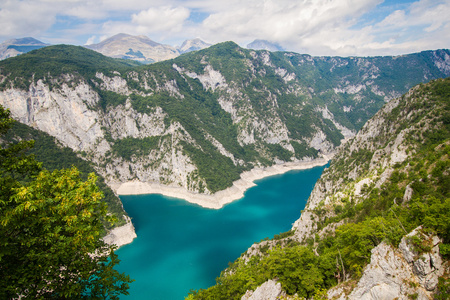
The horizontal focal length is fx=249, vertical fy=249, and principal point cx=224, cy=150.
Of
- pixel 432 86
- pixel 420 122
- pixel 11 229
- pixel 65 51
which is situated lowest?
pixel 11 229

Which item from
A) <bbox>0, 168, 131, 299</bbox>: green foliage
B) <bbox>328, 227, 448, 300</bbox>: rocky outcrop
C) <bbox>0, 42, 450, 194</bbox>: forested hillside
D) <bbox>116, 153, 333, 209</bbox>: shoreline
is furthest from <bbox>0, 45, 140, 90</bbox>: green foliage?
<bbox>328, 227, 448, 300</bbox>: rocky outcrop

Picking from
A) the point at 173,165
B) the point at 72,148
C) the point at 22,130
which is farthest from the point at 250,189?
the point at 22,130

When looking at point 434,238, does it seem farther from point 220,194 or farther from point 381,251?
point 220,194

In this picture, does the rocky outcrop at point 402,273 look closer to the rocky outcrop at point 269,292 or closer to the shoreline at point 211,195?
the rocky outcrop at point 269,292

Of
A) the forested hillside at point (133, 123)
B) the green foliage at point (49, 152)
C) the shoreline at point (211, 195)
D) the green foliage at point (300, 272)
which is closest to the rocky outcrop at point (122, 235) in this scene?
the green foliage at point (49, 152)

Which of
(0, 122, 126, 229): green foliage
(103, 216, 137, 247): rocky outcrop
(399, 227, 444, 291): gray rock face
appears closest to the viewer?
(399, 227, 444, 291): gray rock face

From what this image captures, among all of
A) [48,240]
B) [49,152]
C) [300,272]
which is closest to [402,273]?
[300,272]

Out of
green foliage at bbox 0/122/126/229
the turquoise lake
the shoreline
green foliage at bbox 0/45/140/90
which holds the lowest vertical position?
the turquoise lake

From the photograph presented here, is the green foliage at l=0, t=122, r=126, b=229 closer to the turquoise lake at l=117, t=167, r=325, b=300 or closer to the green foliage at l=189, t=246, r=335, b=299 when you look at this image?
the turquoise lake at l=117, t=167, r=325, b=300
